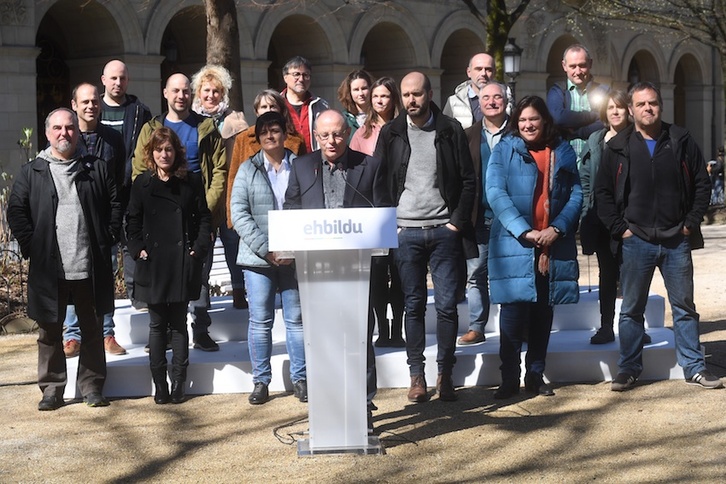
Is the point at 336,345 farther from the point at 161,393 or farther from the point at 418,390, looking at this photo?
the point at 161,393

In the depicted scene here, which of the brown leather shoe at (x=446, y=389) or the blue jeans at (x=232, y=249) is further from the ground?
the blue jeans at (x=232, y=249)

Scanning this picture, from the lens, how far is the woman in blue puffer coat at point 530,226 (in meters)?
7.39

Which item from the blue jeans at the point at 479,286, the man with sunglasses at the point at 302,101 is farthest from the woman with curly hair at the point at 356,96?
the blue jeans at the point at 479,286

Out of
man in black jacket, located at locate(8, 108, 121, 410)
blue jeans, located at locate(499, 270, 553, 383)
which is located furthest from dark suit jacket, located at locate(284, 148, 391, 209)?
man in black jacket, located at locate(8, 108, 121, 410)

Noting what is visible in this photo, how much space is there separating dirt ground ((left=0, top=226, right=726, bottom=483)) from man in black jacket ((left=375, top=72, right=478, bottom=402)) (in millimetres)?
543

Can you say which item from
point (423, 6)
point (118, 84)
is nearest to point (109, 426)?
point (118, 84)

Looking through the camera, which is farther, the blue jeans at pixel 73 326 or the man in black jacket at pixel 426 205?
the blue jeans at pixel 73 326

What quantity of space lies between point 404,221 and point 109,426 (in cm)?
224

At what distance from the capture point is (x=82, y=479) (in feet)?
19.8

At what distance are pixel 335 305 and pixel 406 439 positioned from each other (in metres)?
1.01

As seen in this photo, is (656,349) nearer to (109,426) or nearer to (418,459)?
(418,459)

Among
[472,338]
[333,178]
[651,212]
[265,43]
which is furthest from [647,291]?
[265,43]

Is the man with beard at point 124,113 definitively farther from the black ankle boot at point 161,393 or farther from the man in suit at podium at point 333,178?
the man in suit at podium at point 333,178

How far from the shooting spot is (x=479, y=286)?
855 cm
